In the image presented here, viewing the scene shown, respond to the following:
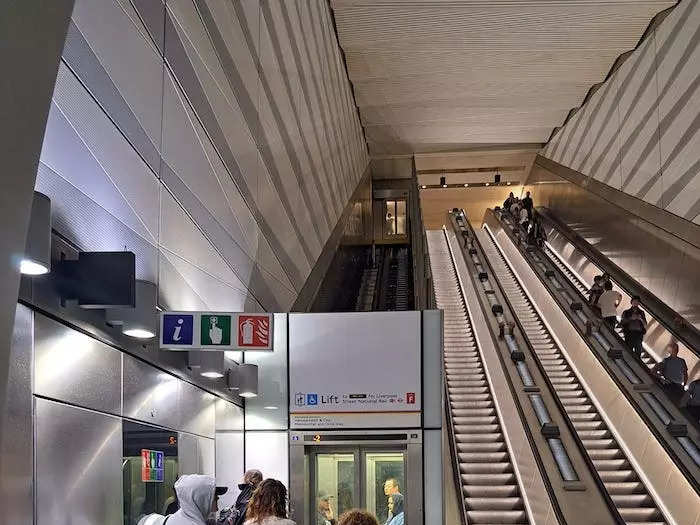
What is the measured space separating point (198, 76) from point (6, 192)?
5368 mm

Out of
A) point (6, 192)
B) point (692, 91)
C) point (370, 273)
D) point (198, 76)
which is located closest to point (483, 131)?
point (370, 273)

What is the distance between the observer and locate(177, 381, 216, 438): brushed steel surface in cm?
697

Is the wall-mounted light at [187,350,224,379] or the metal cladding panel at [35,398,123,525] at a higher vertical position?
the wall-mounted light at [187,350,224,379]

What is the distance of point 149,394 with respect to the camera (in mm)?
6113

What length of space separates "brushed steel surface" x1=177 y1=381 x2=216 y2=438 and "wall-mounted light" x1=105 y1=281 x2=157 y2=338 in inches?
57.4

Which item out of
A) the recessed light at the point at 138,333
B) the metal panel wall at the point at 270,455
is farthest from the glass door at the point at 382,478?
the recessed light at the point at 138,333

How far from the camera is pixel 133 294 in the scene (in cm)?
475

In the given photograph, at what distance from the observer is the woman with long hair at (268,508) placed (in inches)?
166

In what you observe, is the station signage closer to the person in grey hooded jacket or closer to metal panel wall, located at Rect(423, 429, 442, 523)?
the person in grey hooded jacket

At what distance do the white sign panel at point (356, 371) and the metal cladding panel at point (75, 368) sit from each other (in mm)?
3429

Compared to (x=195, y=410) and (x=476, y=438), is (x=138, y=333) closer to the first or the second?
(x=195, y=410)

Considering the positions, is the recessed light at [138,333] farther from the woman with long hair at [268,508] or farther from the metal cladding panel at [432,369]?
the metal cladding panel at [432,369]

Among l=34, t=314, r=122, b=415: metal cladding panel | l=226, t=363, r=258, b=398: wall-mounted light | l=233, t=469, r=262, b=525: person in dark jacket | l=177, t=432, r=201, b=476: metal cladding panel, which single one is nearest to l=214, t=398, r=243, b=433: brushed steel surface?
l=226, t=363, r=258, b=398: wall-mounted light

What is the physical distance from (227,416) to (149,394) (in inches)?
91.1
